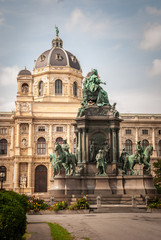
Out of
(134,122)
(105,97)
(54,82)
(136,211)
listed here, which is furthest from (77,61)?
(136,211)

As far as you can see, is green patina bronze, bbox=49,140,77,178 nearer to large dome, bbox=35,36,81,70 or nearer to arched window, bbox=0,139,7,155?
arched window, bbox=0,139,7,155

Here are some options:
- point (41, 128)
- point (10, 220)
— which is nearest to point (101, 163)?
point (10, 220)

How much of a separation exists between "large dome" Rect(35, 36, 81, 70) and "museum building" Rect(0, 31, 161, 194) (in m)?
3.15

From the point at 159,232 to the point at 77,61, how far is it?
3000 inches

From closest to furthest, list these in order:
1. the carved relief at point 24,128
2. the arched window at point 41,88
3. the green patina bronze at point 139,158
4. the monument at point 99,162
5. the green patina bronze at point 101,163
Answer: the monument at point 99,162 < the green patina bronze at point 101,163 < the green patina bronze at point 139,158 < the carved relief at point 24,128 < the arched window at point 41,88

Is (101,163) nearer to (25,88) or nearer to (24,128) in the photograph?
(24,128)

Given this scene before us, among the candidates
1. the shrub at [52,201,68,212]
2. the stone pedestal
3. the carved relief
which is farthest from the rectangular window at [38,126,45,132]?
the shrub at [52,201,68,212]

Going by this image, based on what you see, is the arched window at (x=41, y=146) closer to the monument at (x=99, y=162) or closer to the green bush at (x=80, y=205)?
the monument at (x=99, y=162)

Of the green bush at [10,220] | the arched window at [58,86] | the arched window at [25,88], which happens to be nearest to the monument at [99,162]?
the green bush at [10,220]

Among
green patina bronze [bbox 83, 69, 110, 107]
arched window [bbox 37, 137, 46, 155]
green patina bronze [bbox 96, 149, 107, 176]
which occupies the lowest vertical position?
green patina bronze [bbox 96, 149, 107, 176]

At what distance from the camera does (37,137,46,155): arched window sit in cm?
7351

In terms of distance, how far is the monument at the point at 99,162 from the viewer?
25531mm

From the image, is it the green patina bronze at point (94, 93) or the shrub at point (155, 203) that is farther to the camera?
the green patina bronze at point (94, 93)

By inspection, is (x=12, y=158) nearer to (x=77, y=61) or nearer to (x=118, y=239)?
(x=77, y=61)
